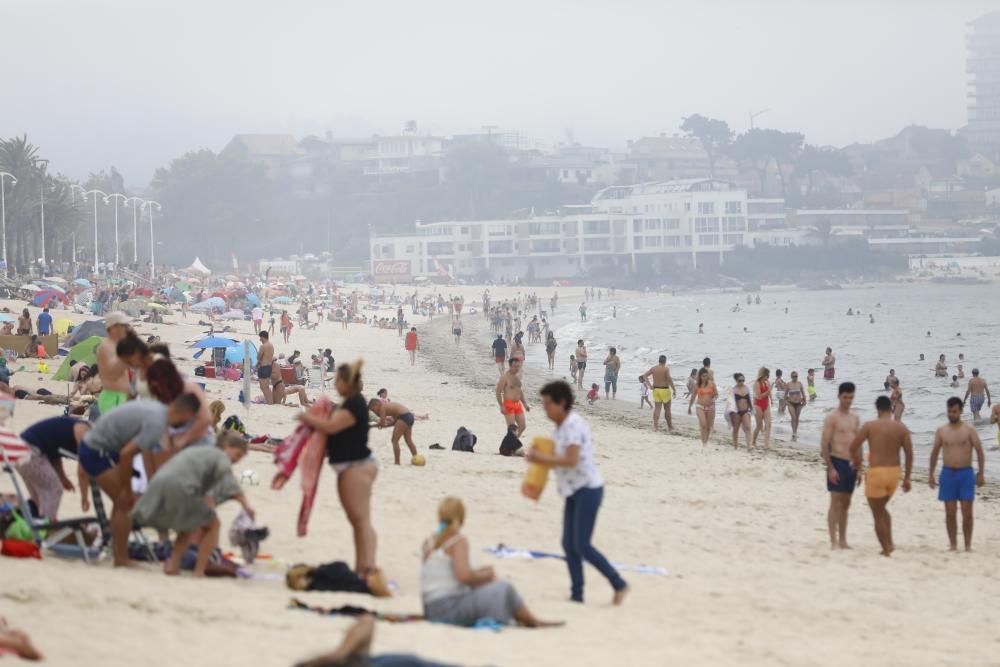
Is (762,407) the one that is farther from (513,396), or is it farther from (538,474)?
(538,474)

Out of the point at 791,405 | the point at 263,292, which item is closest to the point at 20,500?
the point at 791,405

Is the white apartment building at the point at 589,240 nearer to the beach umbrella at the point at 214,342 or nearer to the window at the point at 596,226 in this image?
the window at the point at 596,226

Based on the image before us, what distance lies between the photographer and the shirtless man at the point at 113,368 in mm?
8430

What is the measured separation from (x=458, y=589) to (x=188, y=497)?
1.53 meters

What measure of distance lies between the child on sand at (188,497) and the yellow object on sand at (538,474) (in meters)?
1.53

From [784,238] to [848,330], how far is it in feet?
260

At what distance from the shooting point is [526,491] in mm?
7219

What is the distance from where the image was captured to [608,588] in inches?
327

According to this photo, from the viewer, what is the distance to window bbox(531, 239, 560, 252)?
128125mm

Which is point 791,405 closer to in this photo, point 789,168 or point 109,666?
point 109,666

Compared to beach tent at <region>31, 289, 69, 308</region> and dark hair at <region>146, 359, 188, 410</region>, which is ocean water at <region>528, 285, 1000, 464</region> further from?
dark hair at <region>146, 359, 188, 410</region>

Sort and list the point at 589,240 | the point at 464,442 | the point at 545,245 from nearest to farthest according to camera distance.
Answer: the point at 464,442
the point at 545,245
the point at 589,240

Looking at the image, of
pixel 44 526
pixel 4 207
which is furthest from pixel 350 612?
pixel 4 207

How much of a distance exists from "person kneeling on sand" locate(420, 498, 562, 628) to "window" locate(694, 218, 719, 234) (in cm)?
13192
